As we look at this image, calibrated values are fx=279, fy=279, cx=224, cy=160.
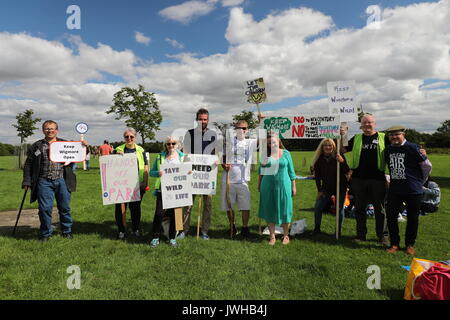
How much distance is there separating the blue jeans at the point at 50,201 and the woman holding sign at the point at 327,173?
17.9 ft

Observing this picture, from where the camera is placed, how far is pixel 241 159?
5820 mm

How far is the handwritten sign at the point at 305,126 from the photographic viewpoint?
235 inches

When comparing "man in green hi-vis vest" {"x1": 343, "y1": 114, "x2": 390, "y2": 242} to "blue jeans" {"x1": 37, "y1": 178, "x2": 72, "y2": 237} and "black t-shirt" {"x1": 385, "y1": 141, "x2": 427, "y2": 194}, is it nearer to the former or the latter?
"black t-shirt" {"x1": 385, "y1": 141, "x2": 427, "y2": 194}

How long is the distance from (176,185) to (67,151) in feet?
7.70

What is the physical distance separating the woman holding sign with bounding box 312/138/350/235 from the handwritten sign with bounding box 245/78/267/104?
169 centimetres

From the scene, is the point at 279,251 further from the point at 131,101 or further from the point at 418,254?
the point at 131,101

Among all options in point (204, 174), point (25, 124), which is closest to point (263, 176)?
point (204, 174)

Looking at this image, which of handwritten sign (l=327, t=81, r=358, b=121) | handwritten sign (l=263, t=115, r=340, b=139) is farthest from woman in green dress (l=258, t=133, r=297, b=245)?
handwritten sign (l=327, t=81, r=358, b=121)

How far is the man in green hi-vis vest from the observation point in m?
5.45

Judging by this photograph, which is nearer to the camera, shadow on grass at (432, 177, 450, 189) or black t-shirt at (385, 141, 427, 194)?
black t-shirt at (385, 141, 427, 194)

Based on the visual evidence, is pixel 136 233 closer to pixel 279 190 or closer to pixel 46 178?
pixel 46 178

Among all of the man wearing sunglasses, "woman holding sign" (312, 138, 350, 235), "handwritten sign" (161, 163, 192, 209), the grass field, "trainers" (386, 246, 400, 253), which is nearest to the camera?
the grass field
